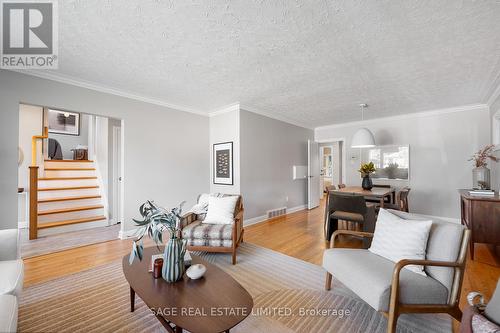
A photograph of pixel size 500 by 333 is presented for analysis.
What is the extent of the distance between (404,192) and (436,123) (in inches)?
78.4

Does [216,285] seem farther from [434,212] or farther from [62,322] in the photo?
[434,212]

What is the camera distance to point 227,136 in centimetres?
453

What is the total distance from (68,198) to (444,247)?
19.1 ft

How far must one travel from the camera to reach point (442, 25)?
1883mm

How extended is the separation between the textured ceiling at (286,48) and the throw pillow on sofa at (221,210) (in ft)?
5.86

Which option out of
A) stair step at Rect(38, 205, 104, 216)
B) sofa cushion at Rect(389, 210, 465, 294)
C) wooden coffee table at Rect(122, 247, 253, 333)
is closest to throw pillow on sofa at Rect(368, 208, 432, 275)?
sofa cushion at Rect(389, 210, 465, 294)

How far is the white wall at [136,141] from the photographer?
2.72 meters

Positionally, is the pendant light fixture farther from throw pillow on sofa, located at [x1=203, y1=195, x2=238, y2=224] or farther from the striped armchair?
the striped armchair

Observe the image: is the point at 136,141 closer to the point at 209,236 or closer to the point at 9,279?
the point at 209,236

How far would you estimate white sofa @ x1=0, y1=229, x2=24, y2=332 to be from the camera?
1145mm

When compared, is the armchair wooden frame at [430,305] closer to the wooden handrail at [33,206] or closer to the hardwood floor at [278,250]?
the hardwood floor at [278,250]

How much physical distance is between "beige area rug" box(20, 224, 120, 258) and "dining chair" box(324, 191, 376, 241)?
3663mm

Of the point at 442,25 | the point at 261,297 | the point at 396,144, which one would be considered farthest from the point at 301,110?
the point at 261,297

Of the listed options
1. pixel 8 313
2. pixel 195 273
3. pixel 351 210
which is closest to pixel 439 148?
pixel 351 210
